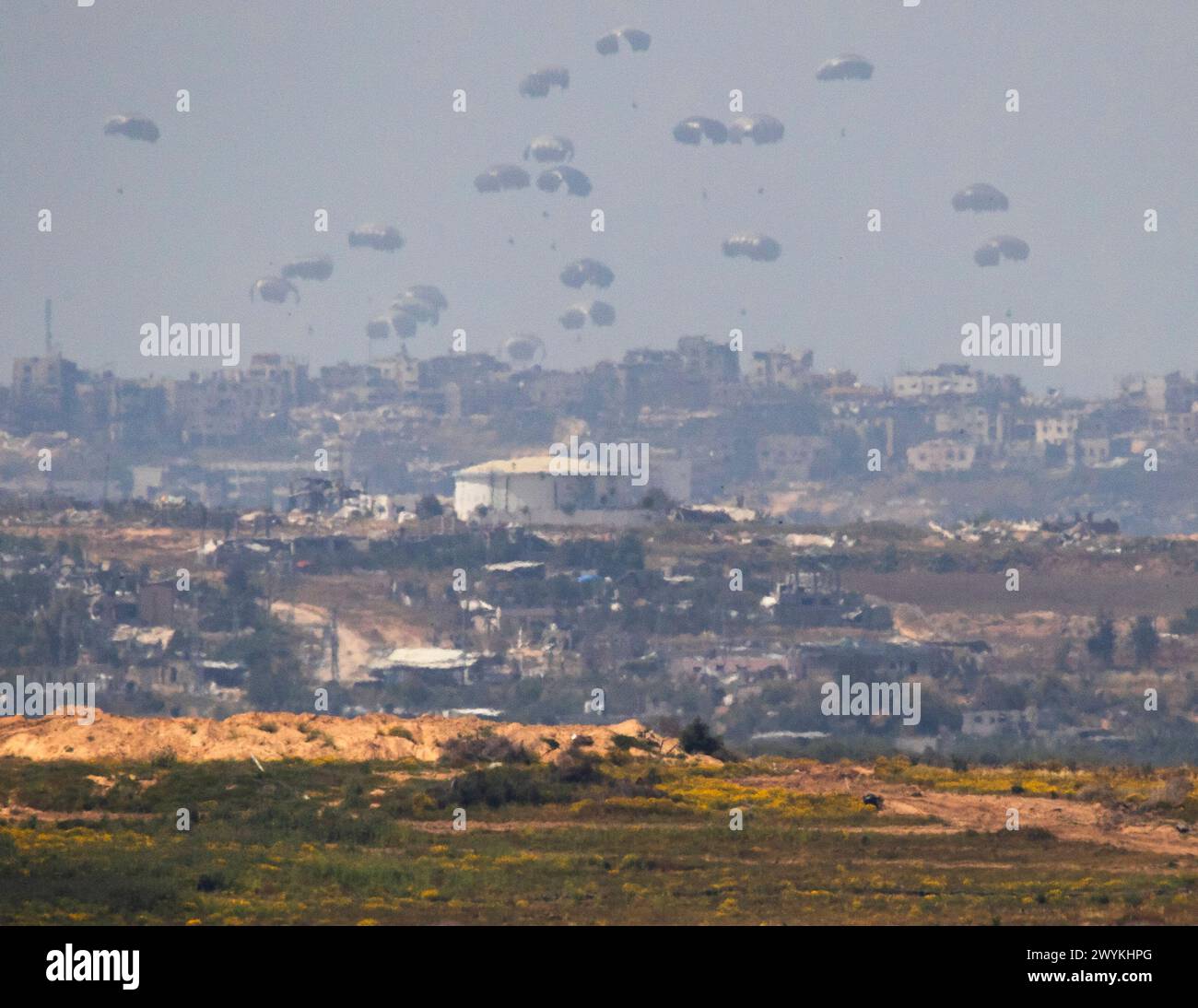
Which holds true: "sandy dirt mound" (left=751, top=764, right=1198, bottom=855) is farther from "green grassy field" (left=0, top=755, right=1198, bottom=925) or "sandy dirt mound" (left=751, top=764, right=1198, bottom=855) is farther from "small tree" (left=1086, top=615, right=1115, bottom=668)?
"small tree" (left=1086, top=615, right=1115, bottom=668)

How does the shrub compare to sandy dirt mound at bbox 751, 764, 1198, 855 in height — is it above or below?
above

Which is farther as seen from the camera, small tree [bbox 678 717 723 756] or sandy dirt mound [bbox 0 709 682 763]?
small tree [bbox 678 717 723 756]

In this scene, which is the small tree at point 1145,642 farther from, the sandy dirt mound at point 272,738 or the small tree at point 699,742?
the sandy dirt mound at point 272,738

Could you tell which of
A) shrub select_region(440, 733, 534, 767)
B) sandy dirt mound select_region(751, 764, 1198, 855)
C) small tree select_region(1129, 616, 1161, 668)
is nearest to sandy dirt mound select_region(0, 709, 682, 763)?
shrub select_region(440, 733, 534, 767)

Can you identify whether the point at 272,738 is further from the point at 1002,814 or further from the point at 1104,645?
the point at 1104,645

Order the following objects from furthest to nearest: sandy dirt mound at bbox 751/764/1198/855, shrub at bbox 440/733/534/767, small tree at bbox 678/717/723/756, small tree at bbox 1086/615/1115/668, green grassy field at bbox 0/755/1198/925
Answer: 1. small tree at bbox 1086/615/1115/668
2. small tree at bbox 678/717/723/756
3. shrub at bbox 440/733/534/767
4. sandy dirt mound at bbox 751/764/1198/855
5. green grassy field at bbox 0/755/1198/925
